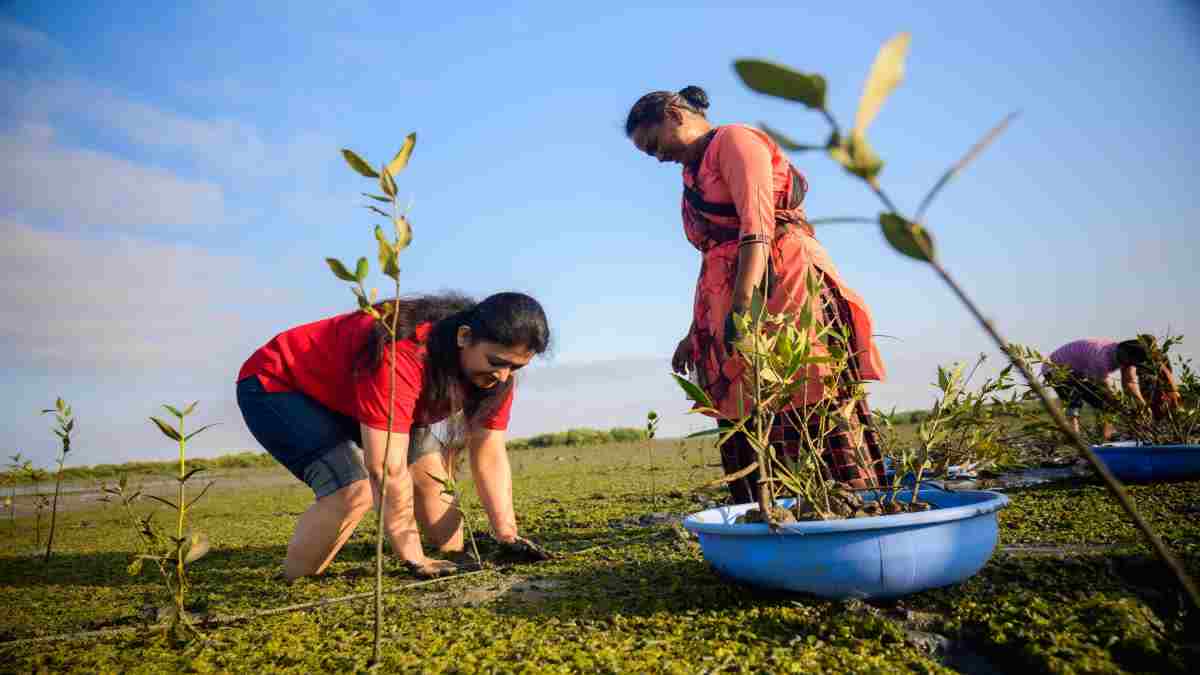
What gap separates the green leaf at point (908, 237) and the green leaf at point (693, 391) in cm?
78

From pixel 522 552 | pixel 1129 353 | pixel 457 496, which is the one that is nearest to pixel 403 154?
pixel 457 496

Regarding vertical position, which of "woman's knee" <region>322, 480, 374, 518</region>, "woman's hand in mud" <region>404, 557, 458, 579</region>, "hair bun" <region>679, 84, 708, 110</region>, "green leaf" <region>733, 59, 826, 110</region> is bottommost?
"woman's hand in mud" <region>404, 557, 458, 579</region>

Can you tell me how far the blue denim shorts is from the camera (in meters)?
2.72

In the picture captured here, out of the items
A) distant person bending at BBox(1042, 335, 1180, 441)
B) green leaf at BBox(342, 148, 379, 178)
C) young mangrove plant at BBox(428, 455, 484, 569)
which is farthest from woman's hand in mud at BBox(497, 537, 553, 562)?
distant person bending at BBox(1042, 335, 1180, 441)

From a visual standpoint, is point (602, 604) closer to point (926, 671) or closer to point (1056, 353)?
point (926, 671)

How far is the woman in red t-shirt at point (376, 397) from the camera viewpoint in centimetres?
253

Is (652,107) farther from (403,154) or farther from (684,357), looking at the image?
(403,154)

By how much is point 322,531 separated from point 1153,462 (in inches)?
159

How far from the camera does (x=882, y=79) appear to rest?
701mm

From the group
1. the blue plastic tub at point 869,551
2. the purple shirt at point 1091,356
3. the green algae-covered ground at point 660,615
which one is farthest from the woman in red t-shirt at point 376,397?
the purple shirt at point 1091,356

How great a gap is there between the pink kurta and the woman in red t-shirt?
65 cm

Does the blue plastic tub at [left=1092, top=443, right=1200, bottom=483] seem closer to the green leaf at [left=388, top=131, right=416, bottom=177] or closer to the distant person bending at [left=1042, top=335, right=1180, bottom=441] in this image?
the distant person bending at [left=1042, top=335, right=1180, bottom=441]

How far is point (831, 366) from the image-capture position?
2.10 metres

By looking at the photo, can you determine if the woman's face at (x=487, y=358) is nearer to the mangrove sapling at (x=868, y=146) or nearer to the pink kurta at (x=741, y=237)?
the pink kurta at (x=741, y=237)
